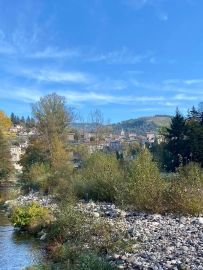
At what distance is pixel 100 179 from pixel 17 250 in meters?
11.0

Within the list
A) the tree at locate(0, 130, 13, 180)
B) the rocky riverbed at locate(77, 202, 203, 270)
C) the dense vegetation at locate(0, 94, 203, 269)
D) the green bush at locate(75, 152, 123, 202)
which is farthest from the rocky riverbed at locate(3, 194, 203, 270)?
the tree at locate(0, 130, 13, 180)

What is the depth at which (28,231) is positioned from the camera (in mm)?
21594

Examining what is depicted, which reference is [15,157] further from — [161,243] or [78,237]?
[161,243]

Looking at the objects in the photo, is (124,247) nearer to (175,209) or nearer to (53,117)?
(175,209)

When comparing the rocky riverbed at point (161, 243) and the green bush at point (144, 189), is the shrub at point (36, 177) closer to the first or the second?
the green bush at point (144, 189)

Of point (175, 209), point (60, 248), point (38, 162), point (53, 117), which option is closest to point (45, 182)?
point (38, 162)

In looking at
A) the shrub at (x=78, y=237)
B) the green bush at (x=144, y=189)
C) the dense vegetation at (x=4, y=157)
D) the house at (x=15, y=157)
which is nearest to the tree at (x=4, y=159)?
the dense vegetation at (x=4, y=157)

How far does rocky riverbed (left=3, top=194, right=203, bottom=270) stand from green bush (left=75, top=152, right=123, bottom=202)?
669cm

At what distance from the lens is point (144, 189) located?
20859 millimetres

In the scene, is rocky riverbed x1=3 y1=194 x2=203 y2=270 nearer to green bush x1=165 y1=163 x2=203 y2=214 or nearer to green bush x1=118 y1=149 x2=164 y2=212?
green bush x1=165 y1=163 x2=203 y2=214

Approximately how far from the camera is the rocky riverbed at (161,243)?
37.8 ft

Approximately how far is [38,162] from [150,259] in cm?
3787

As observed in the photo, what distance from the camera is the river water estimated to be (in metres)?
15.0

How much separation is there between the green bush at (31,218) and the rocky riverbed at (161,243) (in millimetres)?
3711
